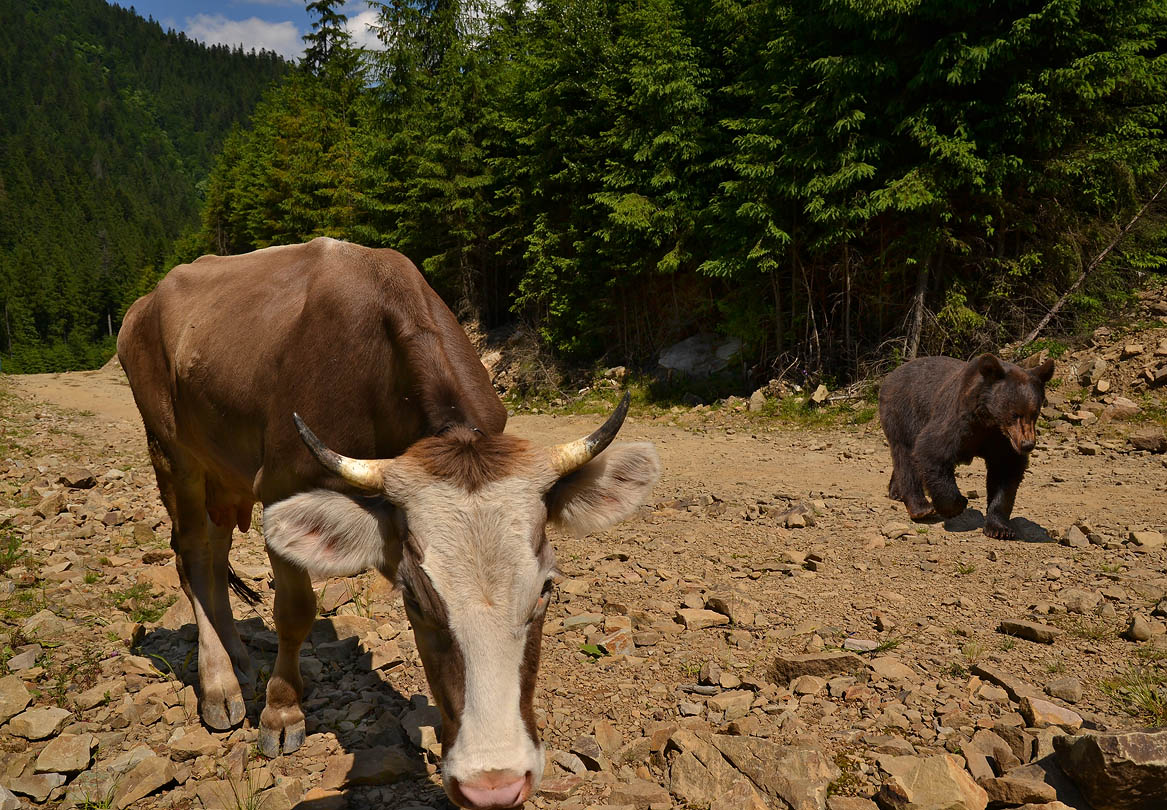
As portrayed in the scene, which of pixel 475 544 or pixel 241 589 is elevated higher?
pixel 475 544

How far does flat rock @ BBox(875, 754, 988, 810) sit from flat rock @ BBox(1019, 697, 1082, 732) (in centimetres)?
58

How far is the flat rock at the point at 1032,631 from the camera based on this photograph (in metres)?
3.89

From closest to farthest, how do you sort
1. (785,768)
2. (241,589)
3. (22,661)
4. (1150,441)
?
(785,768) < (22,661) < (241,589) < (1150,441)

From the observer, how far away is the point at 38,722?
136 inches

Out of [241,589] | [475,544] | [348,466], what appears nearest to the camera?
[475,544]

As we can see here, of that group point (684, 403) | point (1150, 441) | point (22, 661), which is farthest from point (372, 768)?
point (684, 403)

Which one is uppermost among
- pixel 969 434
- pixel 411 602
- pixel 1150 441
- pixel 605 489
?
pixel 605 489

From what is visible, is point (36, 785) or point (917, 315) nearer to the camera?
point (36, 785)

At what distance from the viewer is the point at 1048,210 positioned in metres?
11.9

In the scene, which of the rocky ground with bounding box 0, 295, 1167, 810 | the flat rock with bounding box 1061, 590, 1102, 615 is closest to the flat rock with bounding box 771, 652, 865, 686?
the rocky ground with bounding box 0, 295, 1167, 810

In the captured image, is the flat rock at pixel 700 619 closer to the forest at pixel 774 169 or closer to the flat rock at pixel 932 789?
the flat rock at pixel 932 789

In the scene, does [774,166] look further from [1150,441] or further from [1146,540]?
[1146,540]

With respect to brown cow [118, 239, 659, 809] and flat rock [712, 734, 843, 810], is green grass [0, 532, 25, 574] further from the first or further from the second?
flat rock [712, 734, 843, 810]

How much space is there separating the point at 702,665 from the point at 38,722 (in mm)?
3449
